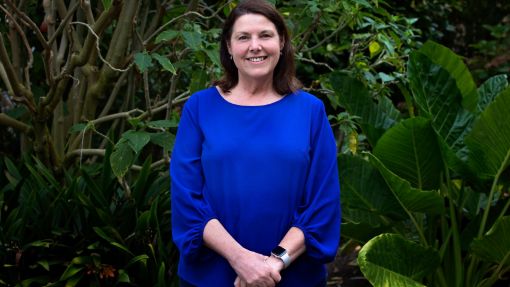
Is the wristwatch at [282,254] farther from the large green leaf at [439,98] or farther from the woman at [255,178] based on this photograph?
the large green leaf at [439,98]

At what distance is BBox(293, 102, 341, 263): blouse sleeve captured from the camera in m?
2.38

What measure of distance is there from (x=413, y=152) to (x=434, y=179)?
0.85ft

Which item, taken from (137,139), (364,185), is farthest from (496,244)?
(137,139)

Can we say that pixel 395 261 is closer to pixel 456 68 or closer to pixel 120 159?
pixel 456 68

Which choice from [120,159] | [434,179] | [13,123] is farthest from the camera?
[13,123]

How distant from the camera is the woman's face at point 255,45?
241 cm

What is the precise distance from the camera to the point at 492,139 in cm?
391

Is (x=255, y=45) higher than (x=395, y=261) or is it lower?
higher

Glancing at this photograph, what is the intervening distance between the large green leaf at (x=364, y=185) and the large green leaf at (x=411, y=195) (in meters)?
0.15

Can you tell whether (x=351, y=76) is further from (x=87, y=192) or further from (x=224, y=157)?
(x=224, y=157)

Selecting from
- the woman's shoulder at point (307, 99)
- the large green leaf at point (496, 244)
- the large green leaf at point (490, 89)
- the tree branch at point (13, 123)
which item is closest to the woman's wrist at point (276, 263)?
the woman's shoulder at point (307, 99)

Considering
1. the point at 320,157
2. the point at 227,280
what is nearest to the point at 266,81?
the point at 320,157

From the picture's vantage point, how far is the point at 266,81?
249 cm

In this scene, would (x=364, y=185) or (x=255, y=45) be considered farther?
(x=364, y=185)
